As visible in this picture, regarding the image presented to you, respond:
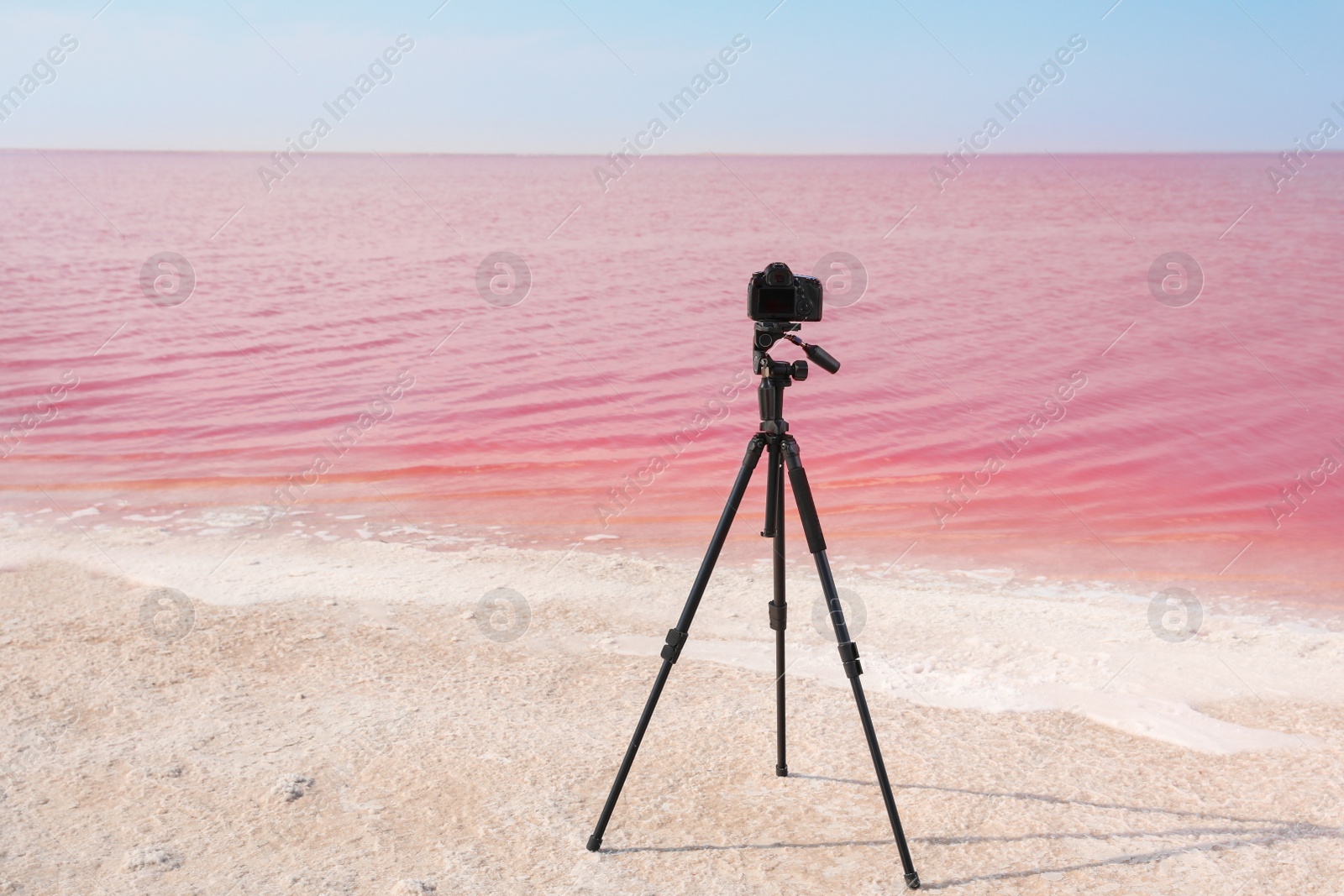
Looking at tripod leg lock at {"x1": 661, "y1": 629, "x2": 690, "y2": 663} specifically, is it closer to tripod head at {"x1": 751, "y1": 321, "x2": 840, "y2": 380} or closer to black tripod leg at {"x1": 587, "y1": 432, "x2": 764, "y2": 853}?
black tripod leg at {"x1": 587, "y1": 432, "x2": 764, "y2": 853}

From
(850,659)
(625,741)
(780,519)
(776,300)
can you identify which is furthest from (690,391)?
(850,659)

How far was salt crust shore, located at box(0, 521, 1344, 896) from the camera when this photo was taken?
10.8 feet

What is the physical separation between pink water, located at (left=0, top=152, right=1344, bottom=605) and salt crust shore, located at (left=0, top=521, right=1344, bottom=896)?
5.36 ft

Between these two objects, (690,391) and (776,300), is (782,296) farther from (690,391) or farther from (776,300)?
(690,391)

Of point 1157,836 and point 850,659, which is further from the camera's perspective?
point 1157,836

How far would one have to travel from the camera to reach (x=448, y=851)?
11.0 feet

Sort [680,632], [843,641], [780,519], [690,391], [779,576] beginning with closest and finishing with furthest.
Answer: [843,641] < [680,632] < [780,519] < [779,576] < [690,391]

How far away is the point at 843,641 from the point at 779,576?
1.38ft

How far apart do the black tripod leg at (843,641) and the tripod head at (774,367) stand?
8 centimetres

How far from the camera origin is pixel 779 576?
355 cm

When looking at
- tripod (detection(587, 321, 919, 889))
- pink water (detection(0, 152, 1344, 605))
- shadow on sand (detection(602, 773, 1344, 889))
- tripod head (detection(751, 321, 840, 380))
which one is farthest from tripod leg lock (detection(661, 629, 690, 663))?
pink water (detection(0, 152, 1344, 605))

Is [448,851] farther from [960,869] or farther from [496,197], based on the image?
[496,197]

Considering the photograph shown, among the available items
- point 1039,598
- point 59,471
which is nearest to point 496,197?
point 59,471

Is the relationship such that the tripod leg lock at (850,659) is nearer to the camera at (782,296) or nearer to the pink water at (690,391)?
the camera at (782,296)
